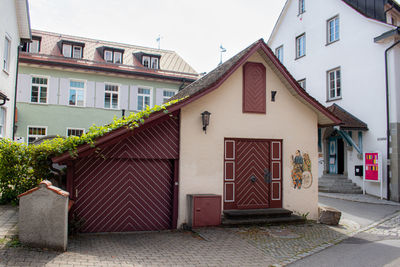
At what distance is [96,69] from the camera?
944 inches

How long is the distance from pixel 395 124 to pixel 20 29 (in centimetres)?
1768

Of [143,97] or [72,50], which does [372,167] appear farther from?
[72,50]

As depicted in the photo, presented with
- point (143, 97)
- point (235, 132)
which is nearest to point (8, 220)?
point (235, 132)

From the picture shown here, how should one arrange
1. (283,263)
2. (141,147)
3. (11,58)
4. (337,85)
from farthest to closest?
(337,85) → (11,58) → (141,147) → (283,263)

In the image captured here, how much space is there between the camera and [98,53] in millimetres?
26234

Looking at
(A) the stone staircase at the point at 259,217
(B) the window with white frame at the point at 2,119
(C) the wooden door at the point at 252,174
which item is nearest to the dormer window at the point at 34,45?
Answer: (B) the window with white frame at the point at 2,119

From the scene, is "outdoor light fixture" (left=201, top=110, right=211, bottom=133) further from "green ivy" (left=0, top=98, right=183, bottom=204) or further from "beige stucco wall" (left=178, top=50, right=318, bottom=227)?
"green ivy" (left=0, top=98, right=183, bottom=204)

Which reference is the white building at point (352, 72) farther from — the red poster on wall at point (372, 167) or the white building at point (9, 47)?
the white building at point (9, 47)

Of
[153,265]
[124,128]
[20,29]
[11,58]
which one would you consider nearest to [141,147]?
[124,128]

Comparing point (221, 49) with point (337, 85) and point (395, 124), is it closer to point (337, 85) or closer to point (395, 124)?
point (337, 85)

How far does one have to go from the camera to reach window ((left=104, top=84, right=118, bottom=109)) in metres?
24.4

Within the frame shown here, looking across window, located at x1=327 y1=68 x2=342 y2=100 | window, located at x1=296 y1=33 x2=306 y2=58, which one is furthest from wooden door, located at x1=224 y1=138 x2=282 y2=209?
window, located at x1=296 y1=33 x2=306 y2=58

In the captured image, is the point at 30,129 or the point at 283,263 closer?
the point at 283,263

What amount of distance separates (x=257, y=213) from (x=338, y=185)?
32.8 ft
